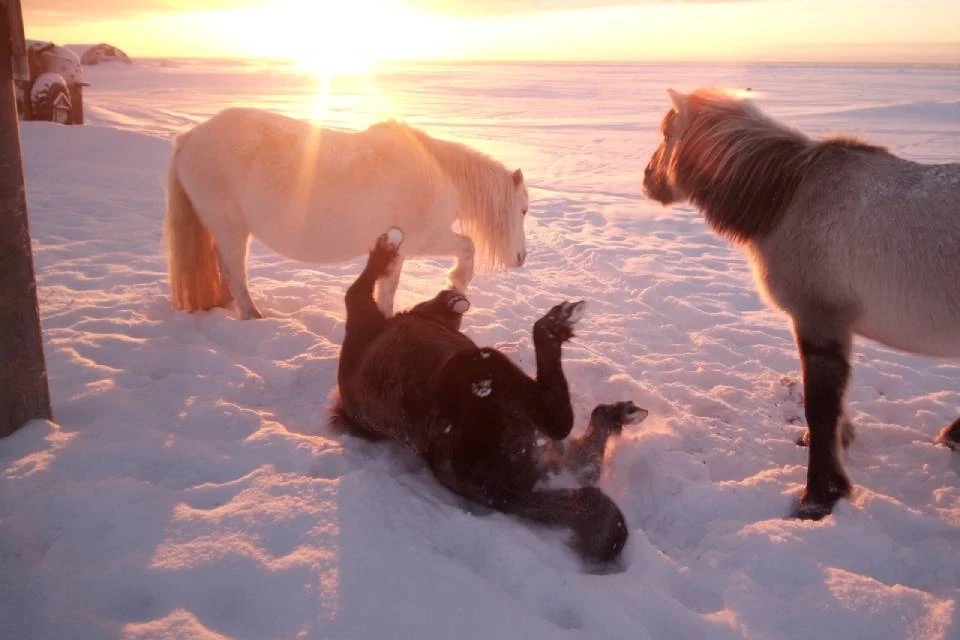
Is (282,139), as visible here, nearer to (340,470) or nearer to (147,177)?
(340,470)

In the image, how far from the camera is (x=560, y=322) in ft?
8.53

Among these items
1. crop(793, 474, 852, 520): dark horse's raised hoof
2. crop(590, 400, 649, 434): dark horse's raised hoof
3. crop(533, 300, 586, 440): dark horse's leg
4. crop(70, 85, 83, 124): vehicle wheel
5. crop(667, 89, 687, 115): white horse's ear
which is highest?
crop(70, 85, 83, 124): vehicle wheel

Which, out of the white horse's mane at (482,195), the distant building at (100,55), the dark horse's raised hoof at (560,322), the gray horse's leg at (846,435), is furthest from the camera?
the distant building at (100,55)

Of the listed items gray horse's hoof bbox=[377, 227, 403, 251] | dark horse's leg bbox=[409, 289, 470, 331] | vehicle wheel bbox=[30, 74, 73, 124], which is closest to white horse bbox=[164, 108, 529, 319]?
gray horse's hoof bbox=[377, 227, 403, 251]

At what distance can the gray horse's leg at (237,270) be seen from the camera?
452 centimetres

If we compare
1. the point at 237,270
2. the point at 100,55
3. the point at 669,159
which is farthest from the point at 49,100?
the point at 100,55

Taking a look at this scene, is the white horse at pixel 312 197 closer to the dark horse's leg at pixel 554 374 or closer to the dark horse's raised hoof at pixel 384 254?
the dark horse's raised hoof at pixel 384 254

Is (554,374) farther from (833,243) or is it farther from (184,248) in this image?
(184,248)

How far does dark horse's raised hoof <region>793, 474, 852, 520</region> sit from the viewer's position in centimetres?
276

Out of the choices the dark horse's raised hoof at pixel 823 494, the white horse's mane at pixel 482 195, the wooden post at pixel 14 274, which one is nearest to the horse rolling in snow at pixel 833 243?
the dark horse's raised hoof at pixel 823 494

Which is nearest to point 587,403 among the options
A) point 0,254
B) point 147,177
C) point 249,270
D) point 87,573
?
point 87,573

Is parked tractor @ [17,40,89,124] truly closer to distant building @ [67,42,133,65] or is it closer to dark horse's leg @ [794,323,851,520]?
dark horse's leg @ [794,323,851,520]

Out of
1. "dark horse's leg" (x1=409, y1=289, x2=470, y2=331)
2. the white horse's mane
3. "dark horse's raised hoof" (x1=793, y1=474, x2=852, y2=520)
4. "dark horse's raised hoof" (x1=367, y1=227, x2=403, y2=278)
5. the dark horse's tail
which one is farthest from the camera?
the white horse's mane

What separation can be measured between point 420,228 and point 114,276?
2.90 meters
